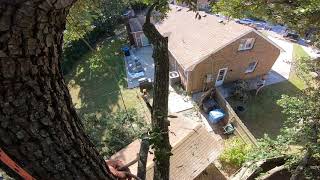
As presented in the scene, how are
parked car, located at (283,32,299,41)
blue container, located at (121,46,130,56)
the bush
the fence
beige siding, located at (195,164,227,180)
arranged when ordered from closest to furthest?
beige siding, located at (195,164,227,180)
the bush
the fence
blue container, located at (121,46,130,56)
parked car, located at (283,32,299,41)

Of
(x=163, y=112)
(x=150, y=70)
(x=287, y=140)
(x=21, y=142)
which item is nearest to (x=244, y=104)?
(x=150, y=70)

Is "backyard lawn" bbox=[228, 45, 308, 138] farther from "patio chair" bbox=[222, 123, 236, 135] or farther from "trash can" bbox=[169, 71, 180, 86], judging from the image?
"trash can" bbox=[169, 71, 180, 86]

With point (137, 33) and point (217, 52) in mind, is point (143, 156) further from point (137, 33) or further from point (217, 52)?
point (137, 33)

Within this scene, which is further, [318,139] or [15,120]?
[318,139]

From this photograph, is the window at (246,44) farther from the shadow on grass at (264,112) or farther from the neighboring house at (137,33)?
the neighboring house at (137,33)

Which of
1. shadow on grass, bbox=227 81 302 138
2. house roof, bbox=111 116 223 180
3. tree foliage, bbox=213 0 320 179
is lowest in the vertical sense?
shadow on grass, bbox=227 81 302 138

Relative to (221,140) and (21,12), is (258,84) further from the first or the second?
(21,12)

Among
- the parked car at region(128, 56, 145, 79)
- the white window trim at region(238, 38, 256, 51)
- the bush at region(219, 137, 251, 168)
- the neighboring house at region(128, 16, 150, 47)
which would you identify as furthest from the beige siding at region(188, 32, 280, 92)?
the neighboring house at region(128, 16, 150, 47)
